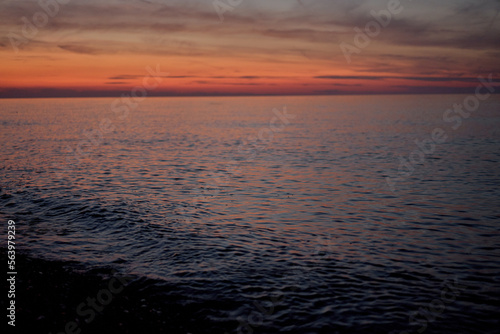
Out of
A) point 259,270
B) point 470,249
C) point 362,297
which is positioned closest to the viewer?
point 362,297

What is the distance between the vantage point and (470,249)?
704 inches

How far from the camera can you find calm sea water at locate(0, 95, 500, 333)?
1288cm

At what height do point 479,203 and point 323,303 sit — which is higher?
point 479,203

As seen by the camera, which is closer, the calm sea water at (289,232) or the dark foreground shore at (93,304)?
the dark foreground shore at (93,304)

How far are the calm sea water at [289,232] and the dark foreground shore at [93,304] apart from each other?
2.21 ft

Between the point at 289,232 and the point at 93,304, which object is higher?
the point at 289,232

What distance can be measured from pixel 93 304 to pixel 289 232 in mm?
11142

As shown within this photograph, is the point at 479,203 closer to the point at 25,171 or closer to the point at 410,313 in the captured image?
the point at 410,313

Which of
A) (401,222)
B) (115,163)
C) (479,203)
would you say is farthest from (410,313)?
(115,163)

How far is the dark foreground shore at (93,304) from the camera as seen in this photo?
36.5ft

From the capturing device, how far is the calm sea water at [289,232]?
1288 centimetres

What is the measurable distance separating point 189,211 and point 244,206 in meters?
3.78

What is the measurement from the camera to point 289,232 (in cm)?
2084

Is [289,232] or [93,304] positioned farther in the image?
[289,232]
